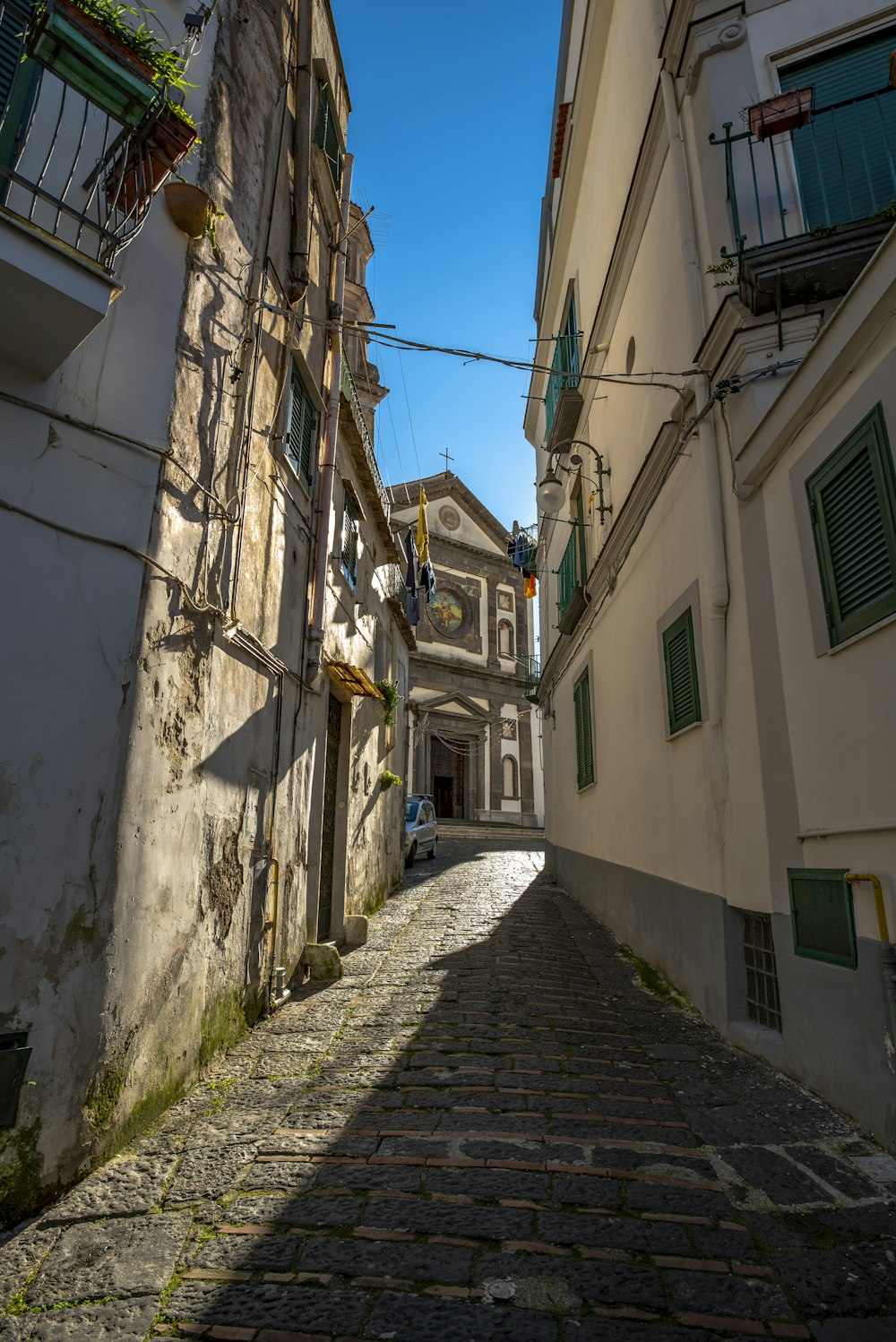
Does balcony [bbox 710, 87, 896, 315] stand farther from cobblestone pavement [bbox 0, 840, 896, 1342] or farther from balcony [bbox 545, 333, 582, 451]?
balcony [bbox 545, 333, 582, 451]

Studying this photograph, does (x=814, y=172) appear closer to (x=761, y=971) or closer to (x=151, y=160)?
(x=151, y=160)

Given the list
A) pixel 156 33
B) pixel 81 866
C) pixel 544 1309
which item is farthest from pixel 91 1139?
pixel 156 33

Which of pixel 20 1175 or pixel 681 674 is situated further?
pixel 681 674

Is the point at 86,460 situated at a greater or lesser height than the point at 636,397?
lesser

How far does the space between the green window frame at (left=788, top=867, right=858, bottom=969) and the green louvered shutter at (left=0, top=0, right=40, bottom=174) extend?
516 cm

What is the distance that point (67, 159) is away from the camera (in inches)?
156

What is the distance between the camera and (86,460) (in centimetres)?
366

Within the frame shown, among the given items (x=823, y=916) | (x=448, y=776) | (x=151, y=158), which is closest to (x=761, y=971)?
(x=823, y=916)

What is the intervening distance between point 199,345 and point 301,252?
2.42 m

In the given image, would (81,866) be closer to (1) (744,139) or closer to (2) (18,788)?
(2) (18,788)

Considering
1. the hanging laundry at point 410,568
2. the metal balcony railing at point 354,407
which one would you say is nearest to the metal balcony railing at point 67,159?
the metal balcony railing at point 354,407

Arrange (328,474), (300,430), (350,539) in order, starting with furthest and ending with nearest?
(350,539) < (328,474) < (300,430)

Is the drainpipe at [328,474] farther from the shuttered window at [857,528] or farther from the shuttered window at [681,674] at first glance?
the shuttered window at [857,528]

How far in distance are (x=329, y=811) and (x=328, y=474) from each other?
3377mm
